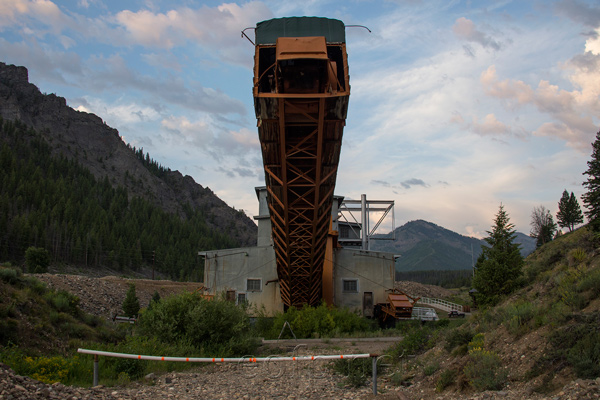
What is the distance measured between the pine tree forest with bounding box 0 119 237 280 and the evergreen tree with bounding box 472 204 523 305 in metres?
65.4

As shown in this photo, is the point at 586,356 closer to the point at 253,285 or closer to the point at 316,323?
the point at 316,323

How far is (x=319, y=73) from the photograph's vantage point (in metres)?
10.5

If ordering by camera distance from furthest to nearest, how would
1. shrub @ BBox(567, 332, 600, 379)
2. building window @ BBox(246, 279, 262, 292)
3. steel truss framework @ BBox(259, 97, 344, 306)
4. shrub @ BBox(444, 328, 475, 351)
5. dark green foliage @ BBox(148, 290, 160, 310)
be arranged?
1. building window @ BBox(246, 279, 262, 292)
2. dark green foliage @ BBox(148, 290, 160, 310)
3. shrub @ BBox(444, 328, 475, 351)
4. steel truss framework @ BBox(259, 97, 344, 306)
5. shrub @ BBox(567, 332, 600, 379)

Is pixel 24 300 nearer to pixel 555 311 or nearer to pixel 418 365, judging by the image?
pixel 418 365

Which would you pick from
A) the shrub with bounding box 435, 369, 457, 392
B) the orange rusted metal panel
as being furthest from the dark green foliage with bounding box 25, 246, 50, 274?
the shrub with bounding box 435, 369, 457, 392

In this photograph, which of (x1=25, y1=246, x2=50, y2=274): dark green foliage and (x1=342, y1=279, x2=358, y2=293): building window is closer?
(x1=342, y1=279, x2=358, y2=293): building window

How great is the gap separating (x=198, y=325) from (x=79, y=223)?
3925 inches

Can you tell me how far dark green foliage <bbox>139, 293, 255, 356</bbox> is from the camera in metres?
15.2

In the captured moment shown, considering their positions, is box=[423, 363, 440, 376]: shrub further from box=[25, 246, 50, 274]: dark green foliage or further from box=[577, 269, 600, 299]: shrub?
box=[25, 246, 50, 274]: dark green foliage

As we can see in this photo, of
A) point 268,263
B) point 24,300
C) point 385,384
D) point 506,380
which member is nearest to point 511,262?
point 385,384

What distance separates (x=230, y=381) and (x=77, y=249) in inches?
3472

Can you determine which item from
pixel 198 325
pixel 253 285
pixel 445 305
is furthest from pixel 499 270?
pixel 445 305

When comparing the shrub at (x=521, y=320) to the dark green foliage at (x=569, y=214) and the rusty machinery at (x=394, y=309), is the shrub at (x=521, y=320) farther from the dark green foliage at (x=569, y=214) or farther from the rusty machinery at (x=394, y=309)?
the dark green foliage at (x=569, y=214)

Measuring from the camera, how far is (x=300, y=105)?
10820mm
